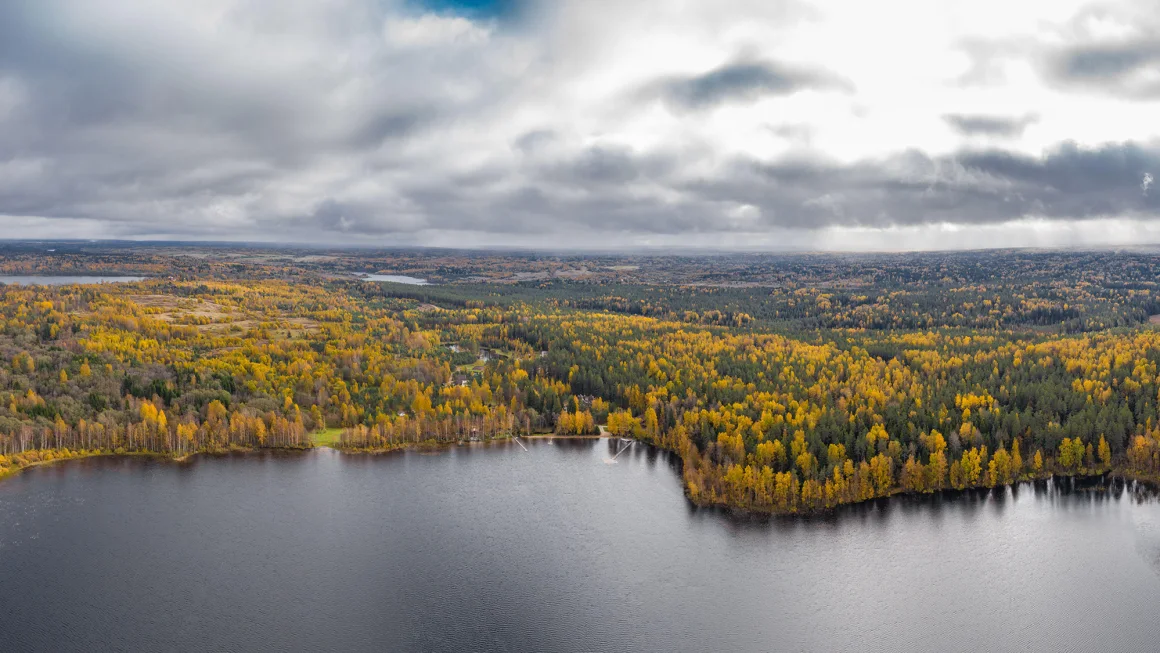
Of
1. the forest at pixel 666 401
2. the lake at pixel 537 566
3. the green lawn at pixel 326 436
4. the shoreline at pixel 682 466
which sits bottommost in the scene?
the lake at pixel 537 566

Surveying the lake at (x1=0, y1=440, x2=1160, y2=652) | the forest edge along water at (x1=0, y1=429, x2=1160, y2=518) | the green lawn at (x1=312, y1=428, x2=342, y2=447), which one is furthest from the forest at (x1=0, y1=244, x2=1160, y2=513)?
the lake at (x1=0, y1=440, x2=1160, y2=652)

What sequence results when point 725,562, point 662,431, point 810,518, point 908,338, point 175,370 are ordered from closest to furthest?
point 725,562 → point 810,518 → point 662,431 → point 175,370 → point 908,338

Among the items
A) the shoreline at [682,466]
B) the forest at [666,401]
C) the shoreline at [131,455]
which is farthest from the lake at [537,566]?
the forest at [666,401]

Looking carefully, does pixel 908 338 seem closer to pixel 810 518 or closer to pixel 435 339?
pixel 810 518

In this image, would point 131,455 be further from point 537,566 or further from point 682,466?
point 682,466

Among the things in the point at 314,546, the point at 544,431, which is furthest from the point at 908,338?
the point at 314,546

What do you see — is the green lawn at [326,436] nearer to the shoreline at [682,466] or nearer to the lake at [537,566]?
the shoreline at [682,466]
